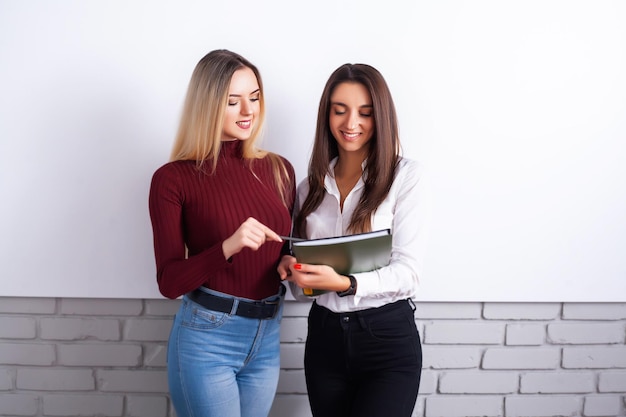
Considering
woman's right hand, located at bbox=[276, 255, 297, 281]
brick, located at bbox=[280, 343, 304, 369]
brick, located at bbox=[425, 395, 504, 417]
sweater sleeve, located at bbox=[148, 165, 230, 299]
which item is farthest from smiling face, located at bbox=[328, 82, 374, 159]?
brick, located at bbox=[425, 395, 504, 417]

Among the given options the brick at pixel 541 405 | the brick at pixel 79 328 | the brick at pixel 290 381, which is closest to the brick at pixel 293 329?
the brick at pixel 290 381

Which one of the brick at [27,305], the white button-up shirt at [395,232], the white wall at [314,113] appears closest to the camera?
the white button-up shirt at [395,232]

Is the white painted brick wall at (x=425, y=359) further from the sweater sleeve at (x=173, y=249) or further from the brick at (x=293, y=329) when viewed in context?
the sweater sleeve at (x=173, y=249)

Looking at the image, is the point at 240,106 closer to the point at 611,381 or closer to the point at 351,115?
the point at 351,115

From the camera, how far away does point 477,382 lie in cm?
194


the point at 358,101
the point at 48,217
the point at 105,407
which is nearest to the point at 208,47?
the point at 358,101

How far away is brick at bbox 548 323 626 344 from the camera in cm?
194

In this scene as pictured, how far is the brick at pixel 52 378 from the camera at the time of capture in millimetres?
1875

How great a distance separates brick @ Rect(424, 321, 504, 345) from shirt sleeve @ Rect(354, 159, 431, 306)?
500 millimetres

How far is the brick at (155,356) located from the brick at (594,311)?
4.96 ft

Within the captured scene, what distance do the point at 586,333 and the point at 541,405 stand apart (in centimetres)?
33

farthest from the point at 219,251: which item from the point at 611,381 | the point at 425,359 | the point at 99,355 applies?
the point at 611,381

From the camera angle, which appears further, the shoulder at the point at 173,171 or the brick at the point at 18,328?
the brick at the point at 18,328

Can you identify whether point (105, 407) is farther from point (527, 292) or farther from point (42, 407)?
point (527, 292)
